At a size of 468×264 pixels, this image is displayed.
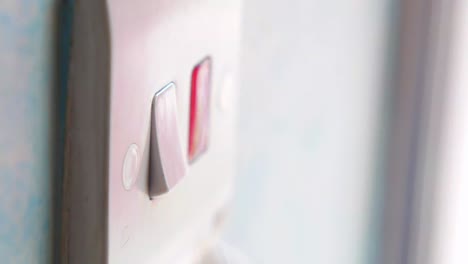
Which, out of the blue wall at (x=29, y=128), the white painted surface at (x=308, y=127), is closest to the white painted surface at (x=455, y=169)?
the white painted surface at (x=308, y=127)

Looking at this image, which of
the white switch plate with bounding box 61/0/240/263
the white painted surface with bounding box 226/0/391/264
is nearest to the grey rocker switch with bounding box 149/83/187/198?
the white switch plate with bounding box 61/0/240/263

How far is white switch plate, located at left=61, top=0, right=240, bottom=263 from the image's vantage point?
31 cm

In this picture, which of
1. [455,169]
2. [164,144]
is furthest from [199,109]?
[455,169]

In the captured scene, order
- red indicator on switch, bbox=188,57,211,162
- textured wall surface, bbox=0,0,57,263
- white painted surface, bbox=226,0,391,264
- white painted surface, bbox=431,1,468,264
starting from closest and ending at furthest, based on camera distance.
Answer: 1. textured wall surface, bbox=0,0,57,263
2. red indicator on switch, bbox=188,57,211,162
3. white painted surface, bbox=226,0,391,264
4. white painted surface, bbox=431,1,468,264

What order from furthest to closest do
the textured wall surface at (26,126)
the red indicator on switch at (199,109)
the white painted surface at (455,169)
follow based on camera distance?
the white painted surface at (455,169)
the red indicator on switch at (199,109)
the textured wall surface at (26,126)

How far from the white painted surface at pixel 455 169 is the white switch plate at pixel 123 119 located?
1.47ft

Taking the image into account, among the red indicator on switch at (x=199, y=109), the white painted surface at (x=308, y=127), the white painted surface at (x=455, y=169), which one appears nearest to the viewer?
the red indicator on switch at (x=199, y=109)

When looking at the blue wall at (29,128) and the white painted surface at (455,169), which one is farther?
the white painted surface at (455,169)

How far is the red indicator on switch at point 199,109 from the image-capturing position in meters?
0.41

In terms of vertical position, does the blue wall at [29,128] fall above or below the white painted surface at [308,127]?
above

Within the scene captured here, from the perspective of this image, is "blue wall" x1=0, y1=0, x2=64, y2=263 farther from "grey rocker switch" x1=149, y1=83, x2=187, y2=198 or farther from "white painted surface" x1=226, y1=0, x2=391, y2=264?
"white painted surface" x1=226, y1=0, x2=391, y2=264

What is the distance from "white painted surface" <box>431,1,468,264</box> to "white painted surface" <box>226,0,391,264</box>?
83 mm

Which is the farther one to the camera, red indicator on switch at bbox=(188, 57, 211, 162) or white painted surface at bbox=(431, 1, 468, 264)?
white painted surface at bbox=(431, 1, 468, 264)

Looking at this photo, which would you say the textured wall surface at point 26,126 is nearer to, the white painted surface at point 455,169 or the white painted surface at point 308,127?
the white painted surface at point 308,127
